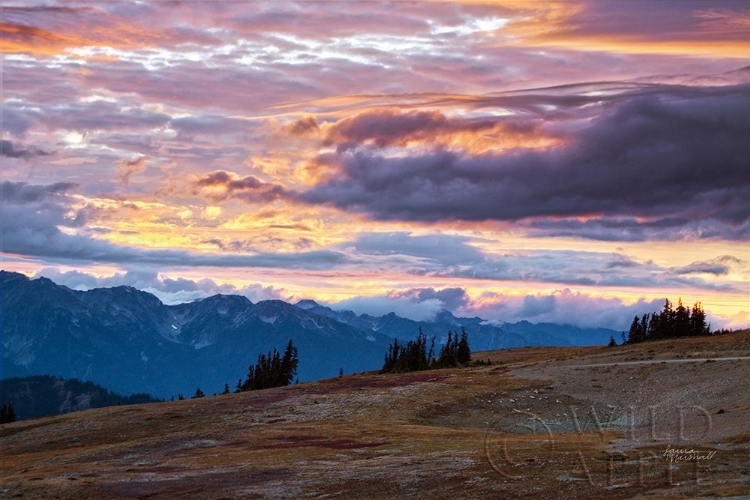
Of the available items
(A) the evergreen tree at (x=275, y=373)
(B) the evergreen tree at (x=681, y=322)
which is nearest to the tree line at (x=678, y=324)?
(B) the evergreen tree at (x=681, y=322)

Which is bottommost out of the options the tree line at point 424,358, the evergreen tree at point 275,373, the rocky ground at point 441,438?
the evergreen tree at point 275,373

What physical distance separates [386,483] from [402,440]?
18517 millimetres

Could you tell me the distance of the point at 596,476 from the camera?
144ft

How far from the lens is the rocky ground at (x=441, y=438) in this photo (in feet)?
149

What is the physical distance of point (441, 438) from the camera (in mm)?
67562

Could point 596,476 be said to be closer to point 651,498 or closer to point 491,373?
point 651,498

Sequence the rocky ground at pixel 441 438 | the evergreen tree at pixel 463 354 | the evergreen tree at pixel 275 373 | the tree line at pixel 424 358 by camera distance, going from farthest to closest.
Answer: the evergreen tree at pixel 275 373
the evergreen tree at pixel 463 354
the tree line at pixel 424 358
the rocky ground at pixel 441 438

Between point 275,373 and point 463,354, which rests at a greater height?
point 463,354

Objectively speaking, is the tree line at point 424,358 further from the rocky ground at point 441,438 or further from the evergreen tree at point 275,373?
the rocky ground at point 441,438

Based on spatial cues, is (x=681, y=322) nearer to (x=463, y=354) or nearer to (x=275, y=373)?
(x=463, y=354)

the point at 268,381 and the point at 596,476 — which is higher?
the point at 596,476

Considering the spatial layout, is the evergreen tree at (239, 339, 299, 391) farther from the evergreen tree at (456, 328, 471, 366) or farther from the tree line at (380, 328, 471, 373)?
the evergreen tree at (456, 328, 471, 366)

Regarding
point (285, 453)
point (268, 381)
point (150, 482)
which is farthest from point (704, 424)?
point (268, 381)

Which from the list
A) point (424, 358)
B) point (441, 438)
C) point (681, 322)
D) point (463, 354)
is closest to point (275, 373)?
point (424, 358)
